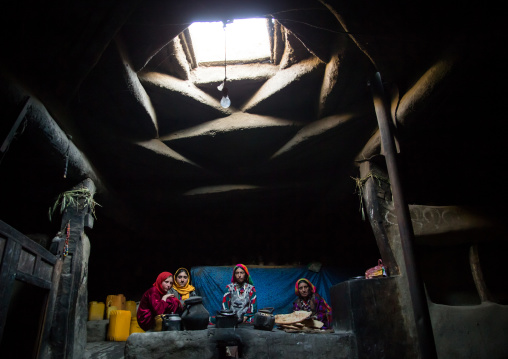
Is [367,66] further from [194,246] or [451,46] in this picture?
[194,246]

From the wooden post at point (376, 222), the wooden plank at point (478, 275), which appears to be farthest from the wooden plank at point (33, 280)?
the wooden plank at point (478, 275)

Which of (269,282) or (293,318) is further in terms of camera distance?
(269,282)

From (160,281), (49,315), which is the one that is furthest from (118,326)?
(49,315)

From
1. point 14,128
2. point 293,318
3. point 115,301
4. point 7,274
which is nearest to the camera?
point 7,274

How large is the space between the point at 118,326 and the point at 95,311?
798 mm

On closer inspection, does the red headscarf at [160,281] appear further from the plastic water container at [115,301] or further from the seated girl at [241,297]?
the plastic water container at [115,301]

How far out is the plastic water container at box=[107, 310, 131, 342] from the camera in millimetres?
6645

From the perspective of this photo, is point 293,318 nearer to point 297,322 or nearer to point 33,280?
point 297,322

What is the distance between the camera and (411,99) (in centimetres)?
382

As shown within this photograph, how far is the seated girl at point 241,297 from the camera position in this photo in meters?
5.98

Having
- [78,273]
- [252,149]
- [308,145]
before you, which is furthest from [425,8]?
[78,273]

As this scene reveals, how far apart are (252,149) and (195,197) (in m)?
1.75

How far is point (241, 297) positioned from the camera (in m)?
6.13

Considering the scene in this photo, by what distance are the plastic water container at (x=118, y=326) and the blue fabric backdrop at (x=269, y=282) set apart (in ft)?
5.26
